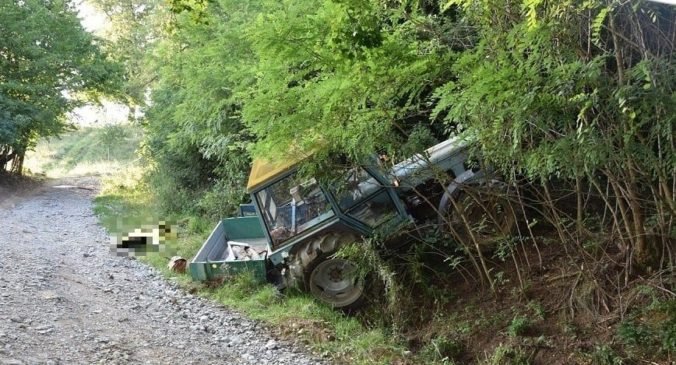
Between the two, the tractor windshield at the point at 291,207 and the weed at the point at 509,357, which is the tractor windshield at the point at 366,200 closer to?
the tractor windshield at the point at 291,207

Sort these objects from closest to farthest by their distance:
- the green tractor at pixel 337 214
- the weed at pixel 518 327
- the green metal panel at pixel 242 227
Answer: the weed at pixel 518 327
the green tractor at pixel 337 214
the green metal panel at pixel 242 227

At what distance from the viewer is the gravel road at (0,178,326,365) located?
5.57m

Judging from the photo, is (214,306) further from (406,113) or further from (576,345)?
(576,345)

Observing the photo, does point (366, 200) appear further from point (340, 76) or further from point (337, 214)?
point (340, 76)

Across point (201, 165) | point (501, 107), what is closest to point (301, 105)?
point (501, 107)

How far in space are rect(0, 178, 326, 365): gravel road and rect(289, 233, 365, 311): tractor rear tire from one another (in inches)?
36.7

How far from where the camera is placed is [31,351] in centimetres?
527

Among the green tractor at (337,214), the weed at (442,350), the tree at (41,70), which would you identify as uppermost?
the tree at (41,70)

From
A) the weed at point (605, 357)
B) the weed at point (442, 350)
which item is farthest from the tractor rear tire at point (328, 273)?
the weed at point (605, 357)

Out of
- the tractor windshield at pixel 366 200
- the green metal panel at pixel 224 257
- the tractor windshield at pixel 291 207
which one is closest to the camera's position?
the tractor windshield at pixel 366 200

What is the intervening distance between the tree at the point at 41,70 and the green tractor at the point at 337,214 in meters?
15.6

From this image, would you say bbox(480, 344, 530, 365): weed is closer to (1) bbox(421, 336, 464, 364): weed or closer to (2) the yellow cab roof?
(1) bbox(421, 336, 464, 364): weed

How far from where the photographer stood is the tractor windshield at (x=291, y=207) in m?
7.61

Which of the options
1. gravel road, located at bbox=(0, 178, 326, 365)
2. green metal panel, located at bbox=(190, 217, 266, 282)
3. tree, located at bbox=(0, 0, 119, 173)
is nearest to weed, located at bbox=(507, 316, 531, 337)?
gravel road, located at bbox=(0, 178, 326, 365)
